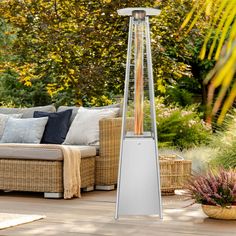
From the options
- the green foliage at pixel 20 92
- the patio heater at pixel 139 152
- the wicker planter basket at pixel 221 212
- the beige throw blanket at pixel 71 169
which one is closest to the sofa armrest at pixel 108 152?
the beige throw blanket at pixel 71 169

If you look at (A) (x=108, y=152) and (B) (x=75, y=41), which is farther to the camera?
(B) (x=75, y=41)

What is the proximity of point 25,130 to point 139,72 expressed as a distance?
Result: 2.14 m

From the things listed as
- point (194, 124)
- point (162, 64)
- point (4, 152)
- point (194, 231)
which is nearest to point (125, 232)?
point (194, 231)

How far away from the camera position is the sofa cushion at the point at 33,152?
5.68 m

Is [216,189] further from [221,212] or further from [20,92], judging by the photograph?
[20,92]

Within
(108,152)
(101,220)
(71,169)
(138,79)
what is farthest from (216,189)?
(108,152)

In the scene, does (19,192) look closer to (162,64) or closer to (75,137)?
(75,137)

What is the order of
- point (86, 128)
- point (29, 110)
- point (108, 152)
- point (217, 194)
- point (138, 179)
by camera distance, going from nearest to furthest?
point (217, 194) < point (138, 179) < point (108, 152) < point (86, 128) < point (29, 110)

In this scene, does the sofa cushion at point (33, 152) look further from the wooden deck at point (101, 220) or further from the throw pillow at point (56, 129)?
the throw pillow at point (56, 129)

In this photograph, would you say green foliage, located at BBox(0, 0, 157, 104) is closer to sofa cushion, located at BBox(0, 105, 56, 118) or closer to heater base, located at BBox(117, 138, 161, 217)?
sofa cushion, located at BBox(0, 105, 56, 118)

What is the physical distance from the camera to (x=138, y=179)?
4.58 meters

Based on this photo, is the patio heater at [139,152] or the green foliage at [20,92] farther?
the green foliage at [20,92]

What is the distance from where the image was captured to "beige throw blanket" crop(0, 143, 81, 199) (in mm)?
5594

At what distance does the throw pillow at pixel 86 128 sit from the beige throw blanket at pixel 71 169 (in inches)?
20.9
